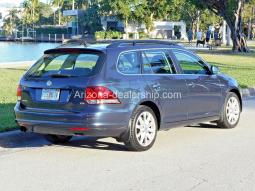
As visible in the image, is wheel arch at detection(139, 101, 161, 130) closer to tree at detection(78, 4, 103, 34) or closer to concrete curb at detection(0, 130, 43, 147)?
concrete curb at detection(0, 130, 43, 147)

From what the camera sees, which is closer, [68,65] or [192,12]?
[68,65]

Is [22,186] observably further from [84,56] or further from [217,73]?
[217,73]

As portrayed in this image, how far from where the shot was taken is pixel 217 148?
6832 mm

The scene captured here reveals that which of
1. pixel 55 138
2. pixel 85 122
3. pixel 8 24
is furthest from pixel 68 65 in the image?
pixel 8 24

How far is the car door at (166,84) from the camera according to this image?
6.70 m

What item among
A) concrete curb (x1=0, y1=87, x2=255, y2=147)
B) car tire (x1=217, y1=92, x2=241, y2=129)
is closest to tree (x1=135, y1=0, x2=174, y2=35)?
car tire (x1=217, y1=92, x2=241, y2=129)

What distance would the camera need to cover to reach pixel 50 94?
6133 mm

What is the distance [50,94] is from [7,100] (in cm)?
508

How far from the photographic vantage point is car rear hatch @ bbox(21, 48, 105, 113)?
596cm

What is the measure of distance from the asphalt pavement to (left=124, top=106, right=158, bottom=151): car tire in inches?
5.3

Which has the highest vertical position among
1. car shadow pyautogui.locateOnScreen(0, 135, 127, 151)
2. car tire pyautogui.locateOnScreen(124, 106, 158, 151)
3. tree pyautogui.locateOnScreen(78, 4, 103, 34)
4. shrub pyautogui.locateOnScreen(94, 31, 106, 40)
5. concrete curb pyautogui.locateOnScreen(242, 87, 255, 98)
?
tree pyautogui.locateOnScreen(78, 4, 103, 34)

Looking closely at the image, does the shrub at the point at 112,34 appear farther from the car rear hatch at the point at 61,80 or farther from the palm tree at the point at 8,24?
the car rear hatch at the point at 61,80

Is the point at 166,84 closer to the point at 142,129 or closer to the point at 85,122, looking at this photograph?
the point at 142,129

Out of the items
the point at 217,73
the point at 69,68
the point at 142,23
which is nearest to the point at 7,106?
the point at 69,68
